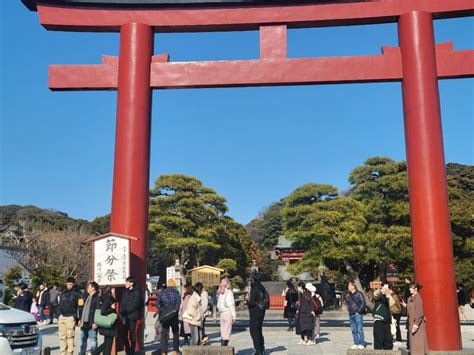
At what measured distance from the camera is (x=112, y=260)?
29.9 ft

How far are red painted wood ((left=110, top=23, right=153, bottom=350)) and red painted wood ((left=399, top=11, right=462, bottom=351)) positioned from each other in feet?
17.0

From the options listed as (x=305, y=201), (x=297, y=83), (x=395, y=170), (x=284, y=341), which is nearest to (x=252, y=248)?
(x=305, y=201)

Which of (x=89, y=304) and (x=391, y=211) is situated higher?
(x=391, y=211)

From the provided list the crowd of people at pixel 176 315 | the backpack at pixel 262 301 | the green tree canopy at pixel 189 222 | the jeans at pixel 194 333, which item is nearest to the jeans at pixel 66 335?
the crowd of people at pixel 176 315

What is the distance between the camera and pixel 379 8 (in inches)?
402

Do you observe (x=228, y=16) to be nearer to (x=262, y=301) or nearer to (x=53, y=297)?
(x=262, y=301)

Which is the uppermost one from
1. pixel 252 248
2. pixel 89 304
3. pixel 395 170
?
pixel 395 170

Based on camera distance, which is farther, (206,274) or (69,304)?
(206,274)

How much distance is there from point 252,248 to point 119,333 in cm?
3782

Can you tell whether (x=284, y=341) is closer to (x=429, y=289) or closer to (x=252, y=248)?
(x=429, y=289)

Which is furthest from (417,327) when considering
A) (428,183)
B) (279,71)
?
(279,71)

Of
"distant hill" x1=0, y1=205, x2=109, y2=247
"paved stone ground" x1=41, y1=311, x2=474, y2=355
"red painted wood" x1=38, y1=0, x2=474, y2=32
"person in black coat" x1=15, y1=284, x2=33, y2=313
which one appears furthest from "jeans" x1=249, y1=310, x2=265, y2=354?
"distant hill" x1=0, y1=205, x2=109, y2=247

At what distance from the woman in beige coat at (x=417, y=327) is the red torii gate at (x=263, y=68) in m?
0.69

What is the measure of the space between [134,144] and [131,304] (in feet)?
10.3
